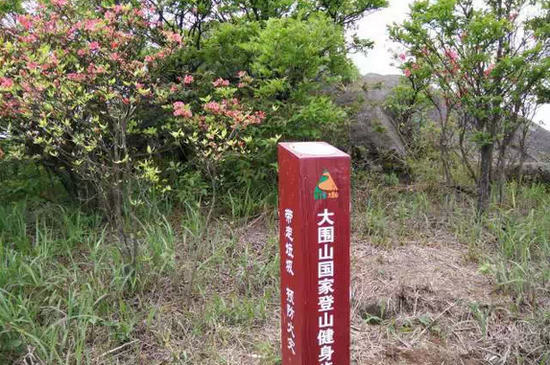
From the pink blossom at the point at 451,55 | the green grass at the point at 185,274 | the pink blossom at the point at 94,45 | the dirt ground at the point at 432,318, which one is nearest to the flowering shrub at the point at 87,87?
the pink blossom at the point at 94,45

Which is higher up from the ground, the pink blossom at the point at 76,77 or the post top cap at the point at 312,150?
the pink blossom at the point at 76,77

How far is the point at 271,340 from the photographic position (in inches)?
117

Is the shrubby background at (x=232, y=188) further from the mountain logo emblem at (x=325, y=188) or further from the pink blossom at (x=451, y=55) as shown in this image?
the mountain logo emblem at (x=325, y=188)

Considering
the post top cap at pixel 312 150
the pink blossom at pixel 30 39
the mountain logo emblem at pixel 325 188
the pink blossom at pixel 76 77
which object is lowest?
the mountain logo emblem at pixel 325 188

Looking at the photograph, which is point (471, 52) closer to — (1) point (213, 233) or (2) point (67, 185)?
(1) point (213, 233)

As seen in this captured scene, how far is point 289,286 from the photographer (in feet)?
7.14

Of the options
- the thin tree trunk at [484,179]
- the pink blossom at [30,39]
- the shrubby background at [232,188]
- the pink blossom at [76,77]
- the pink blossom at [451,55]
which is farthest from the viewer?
the thin tree trunk at [484,179]

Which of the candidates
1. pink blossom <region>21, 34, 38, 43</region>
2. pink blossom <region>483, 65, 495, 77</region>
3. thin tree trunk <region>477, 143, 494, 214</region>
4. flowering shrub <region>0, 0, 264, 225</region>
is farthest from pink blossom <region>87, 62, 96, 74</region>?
thin tree trunk <region>477, 143, 494, 214</region>

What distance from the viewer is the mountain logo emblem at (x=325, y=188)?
1975mm

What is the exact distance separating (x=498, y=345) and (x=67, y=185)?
3944mm

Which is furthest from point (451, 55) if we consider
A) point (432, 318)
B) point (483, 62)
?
point (432, 318)

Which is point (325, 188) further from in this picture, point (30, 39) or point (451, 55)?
point (451, 55)

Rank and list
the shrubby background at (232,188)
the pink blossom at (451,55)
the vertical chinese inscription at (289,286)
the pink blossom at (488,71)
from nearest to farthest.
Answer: the vertical chinese inscription at (289,286) → the shrubby background at (232,188) → the pink blossom at (488,71) → the pink blossom at (451,55)

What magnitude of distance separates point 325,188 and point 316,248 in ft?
0.86
